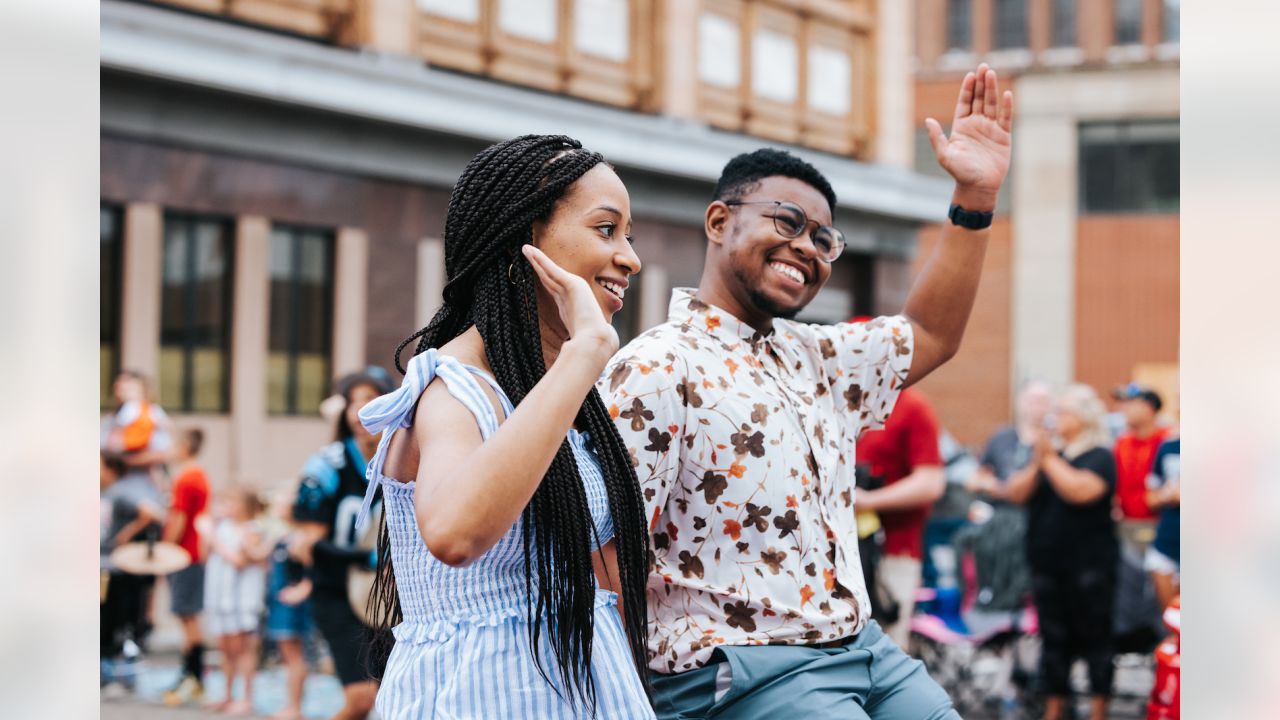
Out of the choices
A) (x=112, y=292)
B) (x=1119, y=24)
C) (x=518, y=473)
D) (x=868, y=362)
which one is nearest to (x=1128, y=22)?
(x=1119, y=24)

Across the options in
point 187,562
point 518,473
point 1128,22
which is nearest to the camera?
point 518,473

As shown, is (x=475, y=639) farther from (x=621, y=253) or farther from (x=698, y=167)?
(x=698, y=167)

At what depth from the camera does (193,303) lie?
1675 centimetres

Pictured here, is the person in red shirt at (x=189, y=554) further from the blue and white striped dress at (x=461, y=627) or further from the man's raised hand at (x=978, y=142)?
the blue and white striped dress at (x=461, y=627)

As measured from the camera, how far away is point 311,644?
12.8 m

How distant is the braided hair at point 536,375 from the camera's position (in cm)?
240

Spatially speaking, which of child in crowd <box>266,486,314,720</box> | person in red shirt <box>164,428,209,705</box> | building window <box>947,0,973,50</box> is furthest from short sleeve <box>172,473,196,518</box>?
building window <box>947,0,973,50</box>

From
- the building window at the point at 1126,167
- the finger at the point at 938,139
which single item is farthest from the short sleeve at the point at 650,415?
the building window at the point at 1126,167

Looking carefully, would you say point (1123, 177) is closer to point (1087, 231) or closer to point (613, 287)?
point (1087, 231)

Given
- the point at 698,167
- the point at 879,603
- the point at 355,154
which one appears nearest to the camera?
the point at 879,603

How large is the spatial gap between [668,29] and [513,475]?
66.0 ft

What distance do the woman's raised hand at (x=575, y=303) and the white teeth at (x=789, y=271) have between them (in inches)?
38.3

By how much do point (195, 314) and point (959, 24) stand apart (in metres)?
30.2

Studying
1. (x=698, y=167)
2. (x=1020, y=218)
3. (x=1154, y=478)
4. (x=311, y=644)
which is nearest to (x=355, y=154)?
(x=698, y=167)
